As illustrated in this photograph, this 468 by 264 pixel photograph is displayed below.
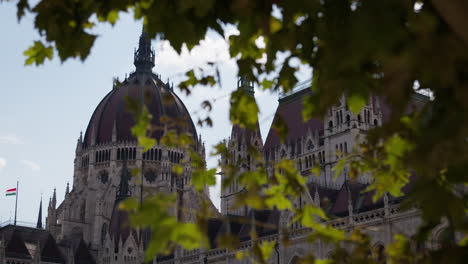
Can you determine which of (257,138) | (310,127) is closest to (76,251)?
(257,138)

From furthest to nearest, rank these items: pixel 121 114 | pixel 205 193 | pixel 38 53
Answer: pixel 121 114 → pixel 205 193 → pixel 38 53

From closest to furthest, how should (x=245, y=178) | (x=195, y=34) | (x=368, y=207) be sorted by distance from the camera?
(x=245, y=178)
(x=195, y=34)
(x=368, y=207)

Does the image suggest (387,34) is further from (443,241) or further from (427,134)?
(443,241)

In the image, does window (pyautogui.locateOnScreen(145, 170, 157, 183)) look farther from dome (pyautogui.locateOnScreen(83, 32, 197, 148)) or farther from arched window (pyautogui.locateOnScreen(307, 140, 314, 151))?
arched window (pyautogui.locateOnScreen(307, 140, 314, 151))

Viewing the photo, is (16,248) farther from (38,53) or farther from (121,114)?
(38,53)

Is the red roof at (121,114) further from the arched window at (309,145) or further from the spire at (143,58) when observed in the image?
the arched window at (309,145)

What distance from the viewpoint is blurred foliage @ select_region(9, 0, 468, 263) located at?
8.86 ft

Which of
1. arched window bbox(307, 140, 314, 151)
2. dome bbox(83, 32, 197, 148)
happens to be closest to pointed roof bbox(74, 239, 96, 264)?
dome bbox(83, 32, 197, 148)

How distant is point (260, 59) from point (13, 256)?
52.2 meters

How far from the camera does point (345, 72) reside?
3.04m

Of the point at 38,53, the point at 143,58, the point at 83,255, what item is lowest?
the point at 38,53

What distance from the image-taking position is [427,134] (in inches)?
113

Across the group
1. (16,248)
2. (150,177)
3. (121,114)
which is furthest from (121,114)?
(16,248)

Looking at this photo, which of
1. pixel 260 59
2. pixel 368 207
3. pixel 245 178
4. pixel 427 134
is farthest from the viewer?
pixel 368 207
